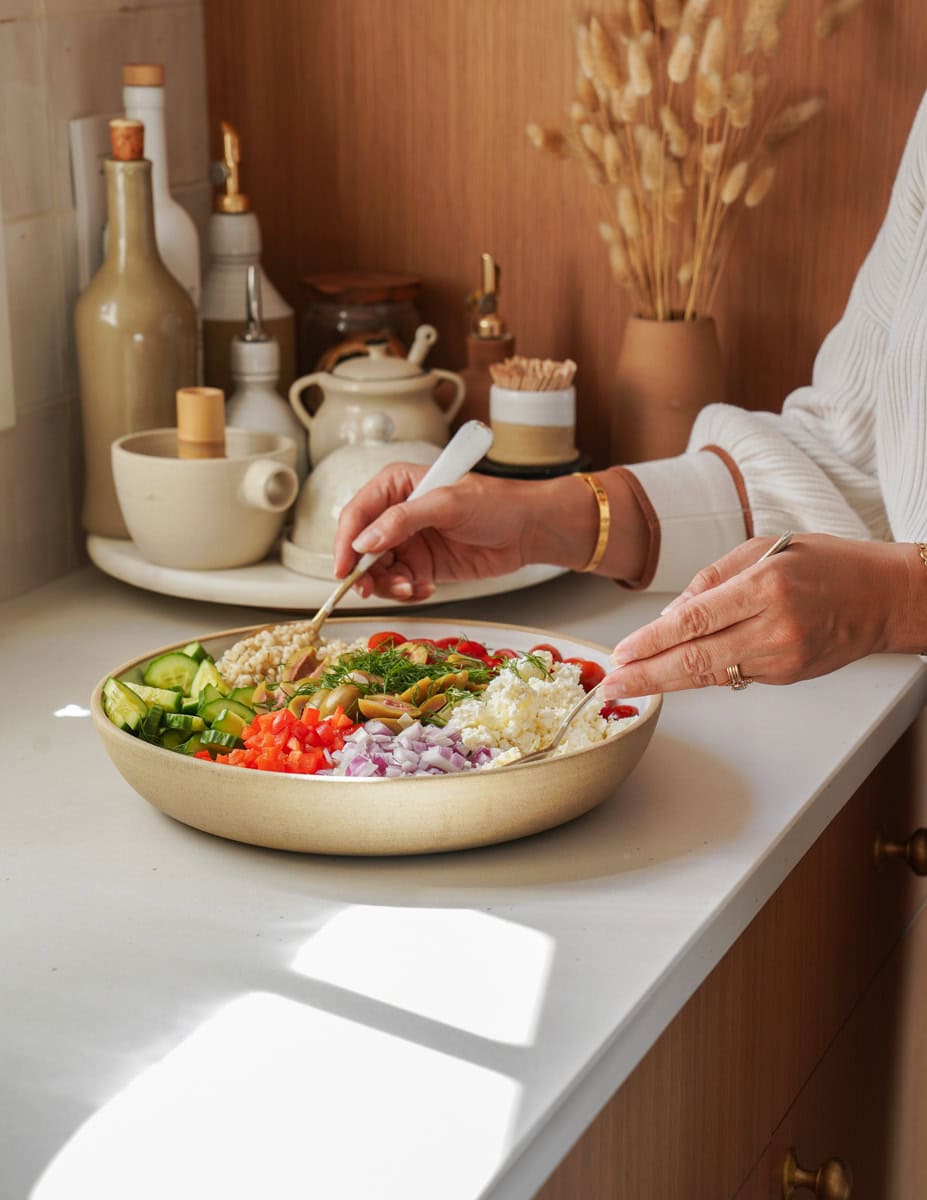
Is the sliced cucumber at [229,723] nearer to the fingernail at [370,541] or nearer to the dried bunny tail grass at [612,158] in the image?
the fingernail at [370,541]

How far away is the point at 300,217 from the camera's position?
5.63 feet

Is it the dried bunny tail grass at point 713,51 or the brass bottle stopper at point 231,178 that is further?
the brass bottle stopper at point 231,178

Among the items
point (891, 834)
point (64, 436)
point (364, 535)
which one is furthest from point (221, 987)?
point (64, 436)

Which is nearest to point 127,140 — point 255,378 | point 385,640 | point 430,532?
point 255,378

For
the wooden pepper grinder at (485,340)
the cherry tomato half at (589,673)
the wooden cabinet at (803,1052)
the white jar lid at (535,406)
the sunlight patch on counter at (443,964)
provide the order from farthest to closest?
the wooden pepper grinder at (485,340), the white jar lid at (535,406), the cherry tomato half at (589,673), the wooden cabinet at (803,1052), the sunlight patch on counter at (443,964)

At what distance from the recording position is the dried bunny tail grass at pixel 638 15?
140 centimetres

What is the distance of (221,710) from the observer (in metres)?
0.93

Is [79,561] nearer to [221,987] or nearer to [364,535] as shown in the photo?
[364,535]

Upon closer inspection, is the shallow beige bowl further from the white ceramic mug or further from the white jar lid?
the white jar lid

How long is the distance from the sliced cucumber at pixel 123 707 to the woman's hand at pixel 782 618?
29 cm

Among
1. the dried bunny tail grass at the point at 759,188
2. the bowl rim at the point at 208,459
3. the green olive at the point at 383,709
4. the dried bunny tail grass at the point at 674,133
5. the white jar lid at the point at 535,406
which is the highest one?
the dried bunny tail grass at the point at 674,133

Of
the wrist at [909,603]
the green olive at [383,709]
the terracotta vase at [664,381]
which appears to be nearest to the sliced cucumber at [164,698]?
the green olive at [383,709]

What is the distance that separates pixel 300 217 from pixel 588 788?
1.06m

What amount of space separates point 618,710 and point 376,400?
1.73ft
